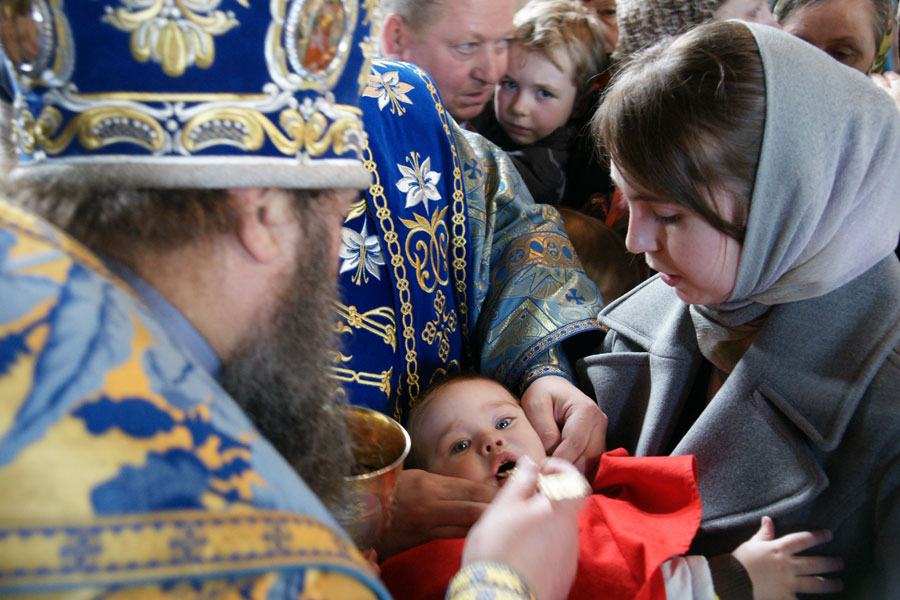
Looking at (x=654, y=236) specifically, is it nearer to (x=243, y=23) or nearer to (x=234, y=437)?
(x=243, y=23)

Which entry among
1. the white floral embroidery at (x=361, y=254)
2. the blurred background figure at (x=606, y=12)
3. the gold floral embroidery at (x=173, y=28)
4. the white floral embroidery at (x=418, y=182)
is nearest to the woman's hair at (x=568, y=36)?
the blurred background figure at (x=606, y=12)

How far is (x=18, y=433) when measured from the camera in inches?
23.2

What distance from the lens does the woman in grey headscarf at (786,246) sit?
55.5 inches

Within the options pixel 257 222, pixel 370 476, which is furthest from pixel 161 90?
pixel 370 476

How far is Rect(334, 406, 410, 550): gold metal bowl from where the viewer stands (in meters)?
1.17

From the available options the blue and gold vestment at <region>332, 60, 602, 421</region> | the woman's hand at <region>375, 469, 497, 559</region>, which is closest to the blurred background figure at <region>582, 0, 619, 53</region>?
the blue and gold vestment at <region>332, 60, 602, 421</region>

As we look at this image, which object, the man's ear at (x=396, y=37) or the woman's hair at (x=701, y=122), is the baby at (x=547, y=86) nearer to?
the man's ear at (x=396, y=37)

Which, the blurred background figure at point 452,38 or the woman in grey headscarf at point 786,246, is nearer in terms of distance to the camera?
the woman in grey headscarf at point 786,246

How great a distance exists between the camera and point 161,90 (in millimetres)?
839

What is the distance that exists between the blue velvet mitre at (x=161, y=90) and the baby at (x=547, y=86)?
2.27 meters

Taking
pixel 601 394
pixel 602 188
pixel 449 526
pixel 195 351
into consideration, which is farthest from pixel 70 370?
pixel 602 188

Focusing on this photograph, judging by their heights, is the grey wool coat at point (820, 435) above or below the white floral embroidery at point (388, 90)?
below

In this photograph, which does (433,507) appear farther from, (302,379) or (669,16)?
(669,16)

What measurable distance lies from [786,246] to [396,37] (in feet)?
5.62
